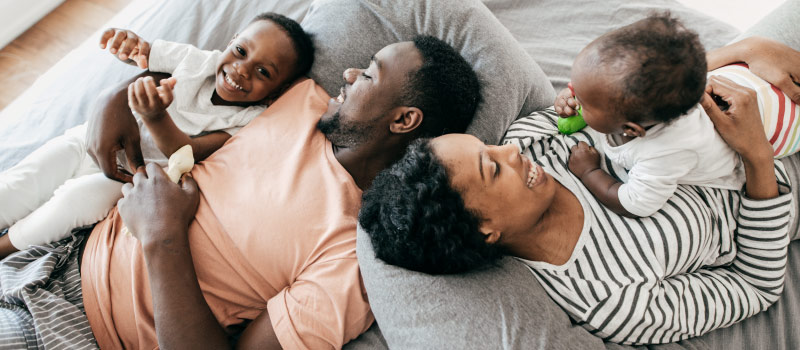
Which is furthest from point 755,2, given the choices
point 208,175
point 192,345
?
point 192,345

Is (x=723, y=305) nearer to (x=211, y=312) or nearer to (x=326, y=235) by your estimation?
(x=326, y=235)

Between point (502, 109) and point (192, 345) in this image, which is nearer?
point (192, 345)

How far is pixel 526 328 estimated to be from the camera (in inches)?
41.2

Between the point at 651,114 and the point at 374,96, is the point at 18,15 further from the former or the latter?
the point at 651,114

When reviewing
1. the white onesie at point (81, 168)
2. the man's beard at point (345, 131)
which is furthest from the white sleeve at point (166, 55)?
the man's beard at point (345, 131)

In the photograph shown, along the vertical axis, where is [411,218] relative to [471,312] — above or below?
above

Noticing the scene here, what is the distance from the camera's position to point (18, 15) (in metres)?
2.43

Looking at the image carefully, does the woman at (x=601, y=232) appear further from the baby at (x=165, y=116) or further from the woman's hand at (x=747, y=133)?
the baby at (x=165, y=116)

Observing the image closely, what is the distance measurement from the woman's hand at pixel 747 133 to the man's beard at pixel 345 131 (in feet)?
3.17

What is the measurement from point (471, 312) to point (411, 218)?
270 millimetres

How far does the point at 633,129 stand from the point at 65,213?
1.64m

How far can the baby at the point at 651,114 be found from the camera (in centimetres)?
98

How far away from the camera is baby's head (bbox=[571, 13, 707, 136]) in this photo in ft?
3.19

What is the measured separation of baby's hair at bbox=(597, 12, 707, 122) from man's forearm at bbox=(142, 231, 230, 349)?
1174 millimetres
